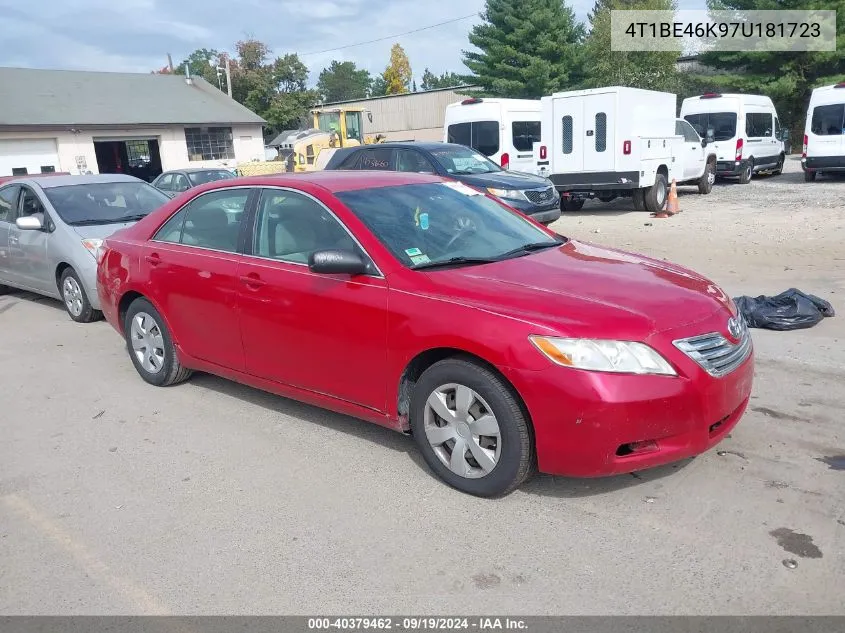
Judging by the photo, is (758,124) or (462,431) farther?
(758,124)

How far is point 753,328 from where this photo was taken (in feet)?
22.2

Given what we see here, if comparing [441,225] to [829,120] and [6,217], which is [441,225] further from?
[829,120]

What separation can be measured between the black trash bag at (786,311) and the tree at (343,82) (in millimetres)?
125446

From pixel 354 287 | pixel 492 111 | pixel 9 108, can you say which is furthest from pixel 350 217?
pixel 9 108

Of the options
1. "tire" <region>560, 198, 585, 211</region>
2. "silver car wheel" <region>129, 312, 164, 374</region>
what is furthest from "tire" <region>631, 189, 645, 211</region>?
"silver car wheel" <region>129, 312, 164, 374</region>

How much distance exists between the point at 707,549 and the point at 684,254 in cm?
808

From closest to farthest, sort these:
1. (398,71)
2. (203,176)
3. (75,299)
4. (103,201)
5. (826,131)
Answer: (75,299) → (103,201) → (203,176) → (826,131) → (398,71)

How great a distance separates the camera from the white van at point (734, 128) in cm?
2100

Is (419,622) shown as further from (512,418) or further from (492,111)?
(492,111)

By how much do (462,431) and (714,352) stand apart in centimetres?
132

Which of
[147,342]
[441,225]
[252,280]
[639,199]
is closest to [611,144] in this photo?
[639,199]

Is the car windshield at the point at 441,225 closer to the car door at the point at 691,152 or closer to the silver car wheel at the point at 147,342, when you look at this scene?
the silver car wheel at the point at 147,342

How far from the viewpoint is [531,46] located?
4062cm

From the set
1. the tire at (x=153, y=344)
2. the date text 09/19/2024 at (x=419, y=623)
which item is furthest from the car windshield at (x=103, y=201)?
the date text 09/19/2024 at (x=419, y=623)
